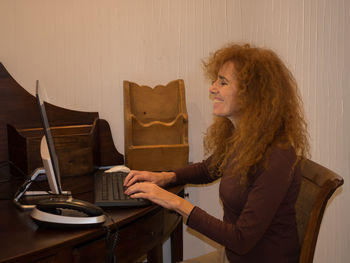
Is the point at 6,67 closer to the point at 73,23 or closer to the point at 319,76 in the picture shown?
the point at 73,23

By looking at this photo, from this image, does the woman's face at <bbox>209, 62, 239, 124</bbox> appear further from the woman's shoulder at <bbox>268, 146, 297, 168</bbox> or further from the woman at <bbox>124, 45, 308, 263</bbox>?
the woman's shoulder at <bbox>268, 146, 297, 168</bbox>

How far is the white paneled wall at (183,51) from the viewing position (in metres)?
1.67

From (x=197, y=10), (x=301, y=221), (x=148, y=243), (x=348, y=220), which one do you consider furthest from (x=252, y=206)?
(x=197, y=10)

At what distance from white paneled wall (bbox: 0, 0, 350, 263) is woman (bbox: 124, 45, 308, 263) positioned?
1.86 feet

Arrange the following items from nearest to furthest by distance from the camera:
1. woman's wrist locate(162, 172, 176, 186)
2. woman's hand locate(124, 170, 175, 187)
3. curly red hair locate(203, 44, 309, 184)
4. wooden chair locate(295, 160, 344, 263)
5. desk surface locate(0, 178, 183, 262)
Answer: desk surface locate(0, 178, 183, 262)
wooden chair locate(295, 160, 344, 263)
curly red hair locate(203, 44, 309, 184)
woman's hand locate(124, 170, 175, 187)
woman's wrist locate(162, 172, 176, 186)

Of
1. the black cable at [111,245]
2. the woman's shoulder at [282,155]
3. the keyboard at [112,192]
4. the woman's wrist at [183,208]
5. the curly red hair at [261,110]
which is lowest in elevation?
the black cable at [111,245]

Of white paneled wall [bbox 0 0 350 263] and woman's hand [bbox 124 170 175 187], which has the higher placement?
white paneled wall [bbox 0 0 350 263]

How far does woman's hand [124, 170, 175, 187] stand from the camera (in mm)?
1317

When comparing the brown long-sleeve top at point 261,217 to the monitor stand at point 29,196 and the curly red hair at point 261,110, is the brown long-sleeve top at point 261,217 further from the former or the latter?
the monitor stand at point 29,196

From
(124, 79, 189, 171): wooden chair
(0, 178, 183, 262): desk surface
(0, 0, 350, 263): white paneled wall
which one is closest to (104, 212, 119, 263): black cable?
(0, 178, 183, 262): desk surface

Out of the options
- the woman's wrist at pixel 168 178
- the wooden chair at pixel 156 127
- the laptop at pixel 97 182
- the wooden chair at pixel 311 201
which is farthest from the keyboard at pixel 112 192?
the wooden chair at pixel 311 201

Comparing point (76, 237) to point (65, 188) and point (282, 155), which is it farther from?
point (282, 155)

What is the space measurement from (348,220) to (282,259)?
77 cm

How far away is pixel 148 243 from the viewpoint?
48.6 inches
